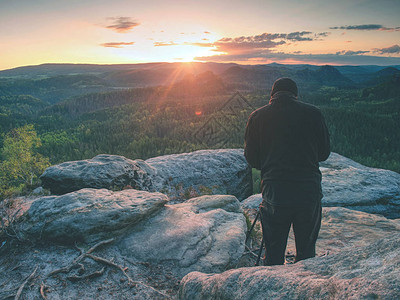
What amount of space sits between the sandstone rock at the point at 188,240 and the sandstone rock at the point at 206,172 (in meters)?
5.13

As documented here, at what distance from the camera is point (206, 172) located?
14.8 meters

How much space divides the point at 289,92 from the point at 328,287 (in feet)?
10.1

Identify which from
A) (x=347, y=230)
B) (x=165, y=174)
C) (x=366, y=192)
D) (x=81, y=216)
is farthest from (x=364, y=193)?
(x=81, y=216)

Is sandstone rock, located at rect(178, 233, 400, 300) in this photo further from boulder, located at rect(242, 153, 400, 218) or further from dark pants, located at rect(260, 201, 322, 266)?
boulder, located at rect(242, 153, 400, 218)

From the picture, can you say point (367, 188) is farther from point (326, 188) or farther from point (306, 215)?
point (306, 215)

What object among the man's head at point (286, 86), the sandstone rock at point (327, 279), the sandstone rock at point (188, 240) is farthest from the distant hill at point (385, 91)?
the sandstone rock at point (327, 279)

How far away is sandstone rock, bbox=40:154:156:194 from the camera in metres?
9.63

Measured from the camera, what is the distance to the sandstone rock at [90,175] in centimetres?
963

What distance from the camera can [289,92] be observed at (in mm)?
4277

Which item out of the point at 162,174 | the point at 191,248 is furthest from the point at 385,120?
the point at 191,248

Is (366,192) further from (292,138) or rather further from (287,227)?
(292,138)

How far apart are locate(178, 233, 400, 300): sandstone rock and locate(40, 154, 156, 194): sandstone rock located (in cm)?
761

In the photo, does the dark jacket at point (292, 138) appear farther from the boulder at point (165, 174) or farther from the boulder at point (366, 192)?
the boulder at point (366, 192)

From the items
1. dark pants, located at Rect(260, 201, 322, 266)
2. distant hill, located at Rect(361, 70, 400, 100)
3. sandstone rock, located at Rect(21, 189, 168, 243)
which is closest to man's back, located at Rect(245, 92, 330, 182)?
dark pants, located at Rect(260, 201, 322, 266)
